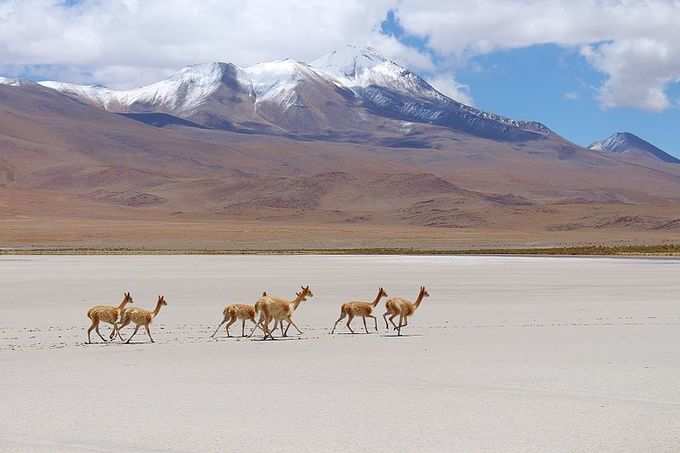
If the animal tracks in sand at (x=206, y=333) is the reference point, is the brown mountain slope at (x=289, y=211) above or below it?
above

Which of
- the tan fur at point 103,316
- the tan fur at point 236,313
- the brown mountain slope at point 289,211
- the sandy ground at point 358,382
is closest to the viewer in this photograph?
the sandy ground at point 358,382

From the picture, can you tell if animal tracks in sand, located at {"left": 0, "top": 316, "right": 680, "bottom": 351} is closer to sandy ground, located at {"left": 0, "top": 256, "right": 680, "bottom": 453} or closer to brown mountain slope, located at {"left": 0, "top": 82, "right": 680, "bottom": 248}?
sandy ground, located at {"left": 0, "top": 256, "right": 680, "bottom": 453}

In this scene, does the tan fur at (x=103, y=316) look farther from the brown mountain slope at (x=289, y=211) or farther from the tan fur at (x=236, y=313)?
the brown mountain slope at (x=289, y=211)

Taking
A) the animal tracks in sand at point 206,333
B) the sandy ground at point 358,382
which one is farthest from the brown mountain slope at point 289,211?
the animal tracks in sand at point 206,333

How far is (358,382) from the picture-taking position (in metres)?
11.1

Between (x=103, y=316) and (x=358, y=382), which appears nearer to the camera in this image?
(x=358, y=382)

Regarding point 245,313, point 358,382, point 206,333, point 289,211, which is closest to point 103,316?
point 206,333

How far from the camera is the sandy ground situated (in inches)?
330

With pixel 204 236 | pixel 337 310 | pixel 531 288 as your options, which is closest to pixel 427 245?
pixel 204 236

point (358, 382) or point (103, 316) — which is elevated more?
point (103, 316)

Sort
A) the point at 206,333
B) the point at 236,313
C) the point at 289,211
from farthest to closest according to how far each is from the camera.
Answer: the point at 289,211
the point at 206,333
the point at 236,313

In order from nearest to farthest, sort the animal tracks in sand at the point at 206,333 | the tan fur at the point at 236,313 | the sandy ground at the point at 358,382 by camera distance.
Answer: the sandy ground at the point at 358,382
the animal tracks in sand at the point at 206,333
the tan fur at the point at 236,313

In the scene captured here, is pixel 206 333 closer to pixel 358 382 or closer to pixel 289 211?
pixel 358 382

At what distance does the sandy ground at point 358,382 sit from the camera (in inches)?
330
